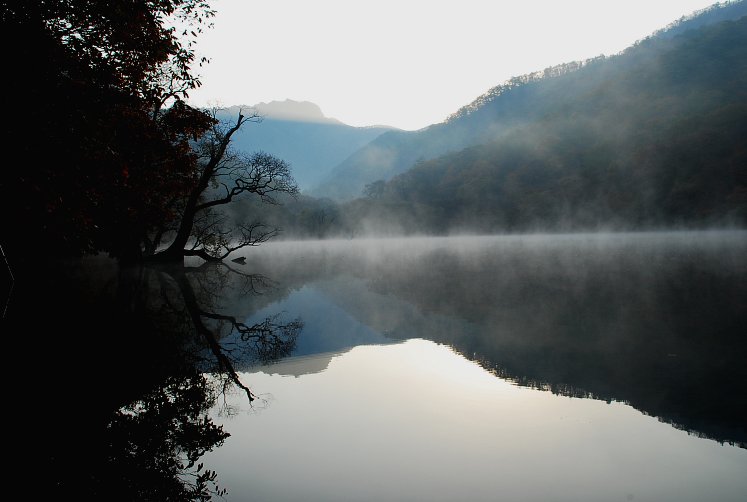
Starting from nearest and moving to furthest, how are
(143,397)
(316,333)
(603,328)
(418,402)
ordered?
(143,397) < (418,402) < (603,328) < (316,333)

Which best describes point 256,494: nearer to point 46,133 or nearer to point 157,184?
point 46,133

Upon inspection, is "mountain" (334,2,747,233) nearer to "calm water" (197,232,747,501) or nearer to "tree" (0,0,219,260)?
"calm water" (197,232,747,501)

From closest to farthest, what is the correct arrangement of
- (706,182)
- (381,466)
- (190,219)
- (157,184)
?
(381,466) → (157,184) → (190,219) → (706,182)

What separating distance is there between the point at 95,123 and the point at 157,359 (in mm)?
7705

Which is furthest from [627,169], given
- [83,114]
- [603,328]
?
[83,114]

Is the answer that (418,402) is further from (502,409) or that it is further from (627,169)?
(627,169)

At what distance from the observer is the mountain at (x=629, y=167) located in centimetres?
11512

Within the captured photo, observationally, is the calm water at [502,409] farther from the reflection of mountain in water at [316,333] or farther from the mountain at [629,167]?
the mountain at [629,167]

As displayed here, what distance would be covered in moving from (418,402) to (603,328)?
6.74 metres

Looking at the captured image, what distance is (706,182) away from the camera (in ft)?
367

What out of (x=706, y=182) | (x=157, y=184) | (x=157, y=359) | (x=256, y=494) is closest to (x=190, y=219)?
(x=157, y=184)

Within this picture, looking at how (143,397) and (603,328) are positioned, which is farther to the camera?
(603,328)

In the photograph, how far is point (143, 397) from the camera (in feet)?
21.7

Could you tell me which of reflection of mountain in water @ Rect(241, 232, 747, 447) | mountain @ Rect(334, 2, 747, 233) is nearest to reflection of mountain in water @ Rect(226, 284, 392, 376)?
reflection of mountain in water @ Rect(241, 232, 747, 447)
